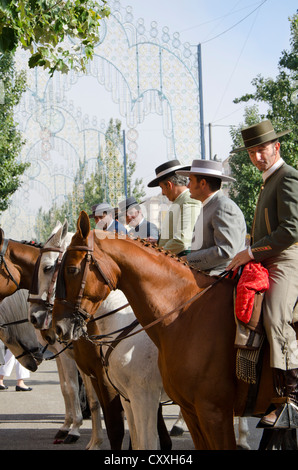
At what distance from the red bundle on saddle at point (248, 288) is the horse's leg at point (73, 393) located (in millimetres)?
4706

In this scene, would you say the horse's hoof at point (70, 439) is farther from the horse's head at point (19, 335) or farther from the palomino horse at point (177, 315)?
the palomino horse at point (177, 315)

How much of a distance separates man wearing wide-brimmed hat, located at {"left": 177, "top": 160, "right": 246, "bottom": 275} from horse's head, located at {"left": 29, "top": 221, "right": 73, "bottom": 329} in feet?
5.38

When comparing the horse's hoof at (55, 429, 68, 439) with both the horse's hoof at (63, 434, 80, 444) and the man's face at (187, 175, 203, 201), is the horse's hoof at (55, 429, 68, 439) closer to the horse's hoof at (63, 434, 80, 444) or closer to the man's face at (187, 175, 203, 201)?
the horse's hoof at (63, 434, 80, 444)

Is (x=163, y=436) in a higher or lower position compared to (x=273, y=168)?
lower

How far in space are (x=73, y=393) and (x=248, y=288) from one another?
4909mm

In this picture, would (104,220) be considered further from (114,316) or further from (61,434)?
(114,316)

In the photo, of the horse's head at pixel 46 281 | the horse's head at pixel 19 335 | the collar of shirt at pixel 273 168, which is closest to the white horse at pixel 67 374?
the horse's head at pixel 46 281

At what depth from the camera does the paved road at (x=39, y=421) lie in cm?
817

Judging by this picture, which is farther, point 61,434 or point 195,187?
point 61,434

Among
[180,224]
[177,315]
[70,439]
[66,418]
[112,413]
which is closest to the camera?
[177,315]

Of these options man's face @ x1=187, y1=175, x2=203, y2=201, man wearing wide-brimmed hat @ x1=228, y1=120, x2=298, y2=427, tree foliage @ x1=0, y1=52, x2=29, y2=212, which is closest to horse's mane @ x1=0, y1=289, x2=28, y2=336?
man's face @ x1=187, y1=175, x2=203, y2=201

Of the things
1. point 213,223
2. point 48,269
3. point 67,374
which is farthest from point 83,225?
point 67,374

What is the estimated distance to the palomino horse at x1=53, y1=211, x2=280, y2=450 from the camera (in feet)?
14.7

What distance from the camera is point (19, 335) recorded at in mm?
8453
